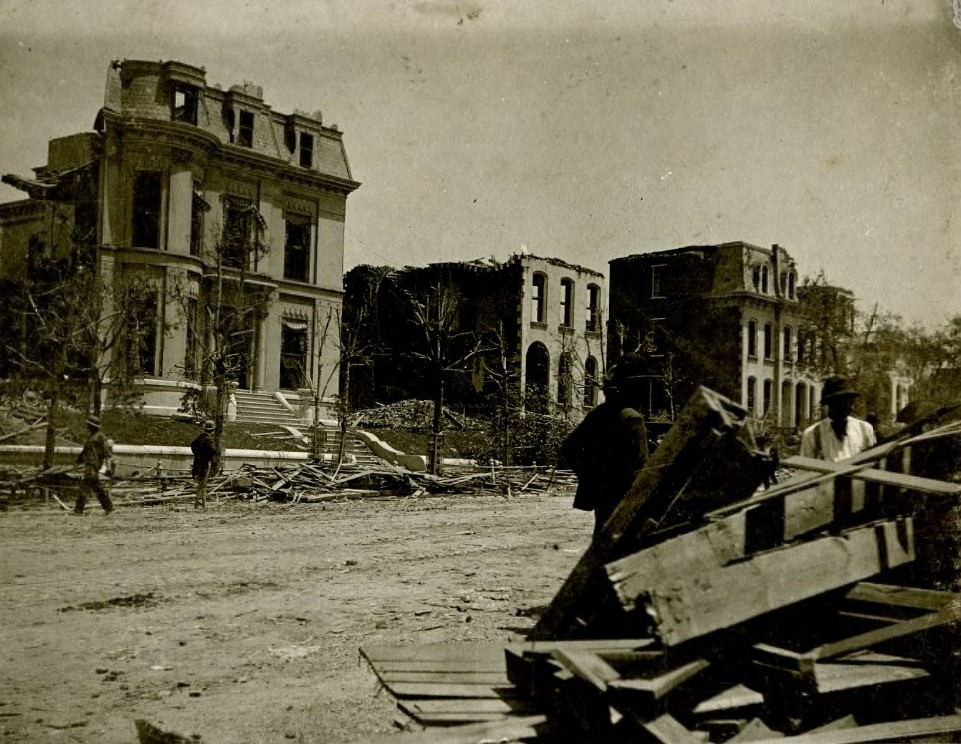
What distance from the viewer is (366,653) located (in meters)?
4.64

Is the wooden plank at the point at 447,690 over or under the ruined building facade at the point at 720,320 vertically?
under

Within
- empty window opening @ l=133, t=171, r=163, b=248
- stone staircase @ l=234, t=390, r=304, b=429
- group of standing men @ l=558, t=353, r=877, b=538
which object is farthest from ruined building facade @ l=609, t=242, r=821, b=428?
group of standing men @ l=558, t=353, r=877, b=538

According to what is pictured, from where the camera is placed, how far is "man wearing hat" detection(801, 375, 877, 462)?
18.3 ft

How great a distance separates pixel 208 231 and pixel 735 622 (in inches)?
1016

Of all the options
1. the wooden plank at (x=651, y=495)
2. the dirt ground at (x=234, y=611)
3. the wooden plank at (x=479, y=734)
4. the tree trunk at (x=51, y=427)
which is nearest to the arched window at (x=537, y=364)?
the dirt ground at (x=234, y=611)

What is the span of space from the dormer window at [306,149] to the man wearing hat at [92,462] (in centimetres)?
1624

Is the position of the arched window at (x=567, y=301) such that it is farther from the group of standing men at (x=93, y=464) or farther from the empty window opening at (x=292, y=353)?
the group of standing men at (x=93, y=464)

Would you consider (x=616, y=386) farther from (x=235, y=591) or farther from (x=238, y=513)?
(x=238, y=513)

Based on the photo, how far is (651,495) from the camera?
3.51 m

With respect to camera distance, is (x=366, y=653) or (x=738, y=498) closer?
(x=738, y=498)

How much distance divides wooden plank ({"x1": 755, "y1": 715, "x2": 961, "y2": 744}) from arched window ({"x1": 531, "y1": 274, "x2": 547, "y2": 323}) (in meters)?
29.2

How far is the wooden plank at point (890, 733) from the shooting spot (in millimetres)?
3311

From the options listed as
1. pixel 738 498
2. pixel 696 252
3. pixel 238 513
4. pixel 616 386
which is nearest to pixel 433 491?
pixel 238 513

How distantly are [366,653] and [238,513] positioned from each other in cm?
1091
